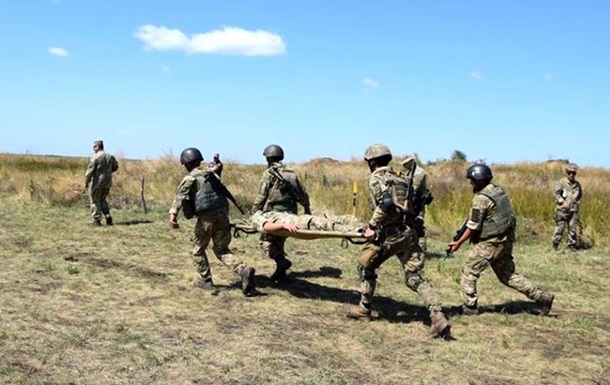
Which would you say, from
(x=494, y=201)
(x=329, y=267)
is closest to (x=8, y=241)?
(x=329, y=267)

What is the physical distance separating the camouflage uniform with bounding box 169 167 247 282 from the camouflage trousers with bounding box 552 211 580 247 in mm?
8345

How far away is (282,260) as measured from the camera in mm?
8773

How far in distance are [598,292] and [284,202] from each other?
200 inches

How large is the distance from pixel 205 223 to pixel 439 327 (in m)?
3.36

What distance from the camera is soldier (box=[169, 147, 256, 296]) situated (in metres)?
7.76

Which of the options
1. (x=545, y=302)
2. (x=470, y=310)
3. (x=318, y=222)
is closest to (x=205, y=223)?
(x=318, y=222)

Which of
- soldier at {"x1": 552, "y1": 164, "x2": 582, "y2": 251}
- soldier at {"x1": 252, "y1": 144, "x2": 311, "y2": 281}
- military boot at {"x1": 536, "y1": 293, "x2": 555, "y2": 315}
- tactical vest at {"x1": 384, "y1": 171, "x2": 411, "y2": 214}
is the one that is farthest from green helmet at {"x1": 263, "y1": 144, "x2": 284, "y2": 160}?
soldier at {"x1": 552, "y1": 164, "x2": 582, "y2": 251}

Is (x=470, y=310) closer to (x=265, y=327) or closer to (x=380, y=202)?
(x=380, y=202)

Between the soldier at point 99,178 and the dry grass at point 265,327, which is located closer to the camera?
the dry grass at point 265,327

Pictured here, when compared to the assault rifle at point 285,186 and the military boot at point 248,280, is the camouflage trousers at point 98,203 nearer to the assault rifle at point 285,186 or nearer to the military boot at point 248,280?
the assault rifle at point 285,186

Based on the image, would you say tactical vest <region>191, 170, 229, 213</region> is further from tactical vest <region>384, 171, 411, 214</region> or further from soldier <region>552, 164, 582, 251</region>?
soldier <region>552, 164, 582, 251</region>

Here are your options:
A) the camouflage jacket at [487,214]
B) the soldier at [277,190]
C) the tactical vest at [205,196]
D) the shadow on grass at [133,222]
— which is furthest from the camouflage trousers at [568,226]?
the shadow on grass at [133,222]

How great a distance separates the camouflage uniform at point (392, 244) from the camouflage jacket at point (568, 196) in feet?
25.8

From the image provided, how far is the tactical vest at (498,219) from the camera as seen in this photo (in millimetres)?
7164
